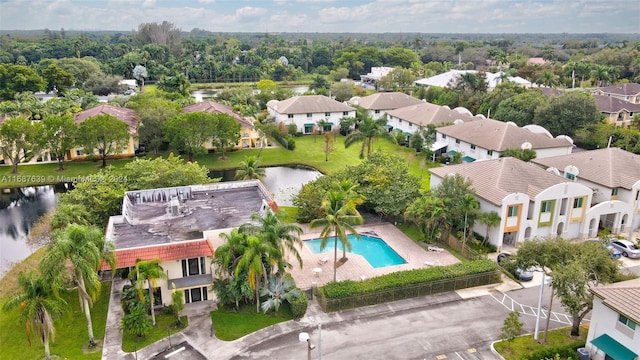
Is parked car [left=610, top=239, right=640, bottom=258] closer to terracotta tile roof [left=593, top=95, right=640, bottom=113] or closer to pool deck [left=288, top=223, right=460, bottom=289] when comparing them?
pool deck [left=288, top=223, right=460, bottom=289]

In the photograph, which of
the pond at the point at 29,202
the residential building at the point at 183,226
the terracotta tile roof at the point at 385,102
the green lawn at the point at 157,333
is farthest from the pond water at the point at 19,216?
the terracotta tile roof at the point at 385,102

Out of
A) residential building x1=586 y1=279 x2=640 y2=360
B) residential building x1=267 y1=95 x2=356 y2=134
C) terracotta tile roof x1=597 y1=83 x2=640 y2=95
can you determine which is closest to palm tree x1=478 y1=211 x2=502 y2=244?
residential building x1=586 y1=279 x2=640 y2=360

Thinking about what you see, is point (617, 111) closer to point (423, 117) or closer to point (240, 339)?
point (423, 117)

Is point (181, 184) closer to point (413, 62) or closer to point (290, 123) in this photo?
point (290, 123)

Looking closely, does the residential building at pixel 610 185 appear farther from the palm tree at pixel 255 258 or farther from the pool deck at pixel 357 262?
the palm tree at pixel 255 258

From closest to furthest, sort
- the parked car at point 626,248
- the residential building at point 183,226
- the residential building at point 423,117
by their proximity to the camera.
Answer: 1. the residential building at point 183,226
2. the parked car at point 626,248
3. the residential building at point 423,117
